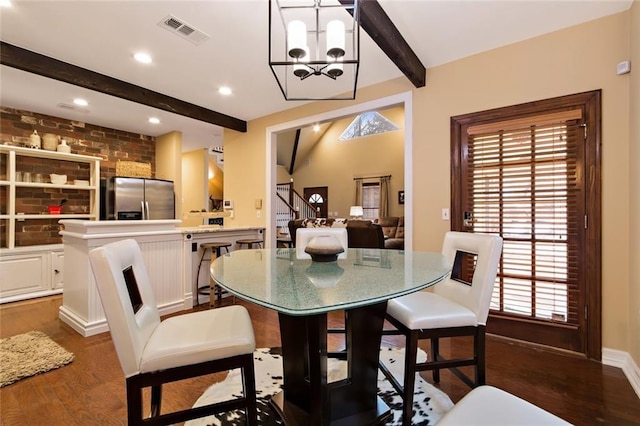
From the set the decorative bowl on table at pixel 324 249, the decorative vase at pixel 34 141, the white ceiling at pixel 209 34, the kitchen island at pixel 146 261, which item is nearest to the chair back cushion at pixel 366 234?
the kitchen island at pixel 146 261

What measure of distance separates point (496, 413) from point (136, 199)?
5.27 meters

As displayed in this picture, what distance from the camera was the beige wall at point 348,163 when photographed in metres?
9.65

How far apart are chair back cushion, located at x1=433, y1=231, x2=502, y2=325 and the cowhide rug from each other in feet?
1.86

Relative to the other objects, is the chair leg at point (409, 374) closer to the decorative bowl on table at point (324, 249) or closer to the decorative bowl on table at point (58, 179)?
the decorative bowl on table at point (324, 249)

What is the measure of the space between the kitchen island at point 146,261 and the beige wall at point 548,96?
8.52ft

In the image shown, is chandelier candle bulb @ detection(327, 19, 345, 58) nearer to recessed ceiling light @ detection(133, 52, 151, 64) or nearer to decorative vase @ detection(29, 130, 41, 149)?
recessed ceiling light @ detection(133, 52, 151, 64)

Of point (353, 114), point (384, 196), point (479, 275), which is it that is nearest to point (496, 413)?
point (479, 275)

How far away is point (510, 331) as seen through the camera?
260cm

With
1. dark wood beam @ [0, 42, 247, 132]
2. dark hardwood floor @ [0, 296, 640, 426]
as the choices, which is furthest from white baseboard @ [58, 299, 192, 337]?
dark wood beam @ [0, 42, 247, 132]

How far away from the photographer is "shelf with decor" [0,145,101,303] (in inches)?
147

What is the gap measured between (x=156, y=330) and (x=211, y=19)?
2219 millimetres

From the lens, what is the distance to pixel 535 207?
98.3 inches

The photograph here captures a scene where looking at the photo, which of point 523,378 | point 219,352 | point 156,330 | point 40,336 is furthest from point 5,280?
point 523,378

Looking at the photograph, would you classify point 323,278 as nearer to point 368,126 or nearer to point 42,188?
point 42,188
